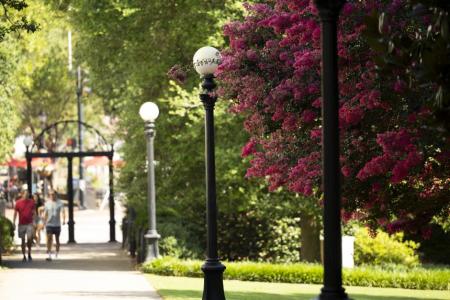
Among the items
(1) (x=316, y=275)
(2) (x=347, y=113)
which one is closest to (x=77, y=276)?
(1) (x=316, y=275)

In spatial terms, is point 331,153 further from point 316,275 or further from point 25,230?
point 25,230

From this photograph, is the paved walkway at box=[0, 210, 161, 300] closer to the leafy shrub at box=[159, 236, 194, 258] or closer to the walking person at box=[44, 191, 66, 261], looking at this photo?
the walking person at box=[44, 191, 66, 261]

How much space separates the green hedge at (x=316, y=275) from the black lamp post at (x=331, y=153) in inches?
555

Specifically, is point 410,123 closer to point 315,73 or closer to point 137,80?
point 315,73

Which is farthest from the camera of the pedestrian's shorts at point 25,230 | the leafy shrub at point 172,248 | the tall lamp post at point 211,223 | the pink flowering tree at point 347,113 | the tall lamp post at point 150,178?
the pedestrian's shorts at point 25,230

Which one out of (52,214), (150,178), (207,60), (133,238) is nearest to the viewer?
(207,60)

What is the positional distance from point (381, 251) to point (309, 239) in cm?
193

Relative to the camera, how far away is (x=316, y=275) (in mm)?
23109

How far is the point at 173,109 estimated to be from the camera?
29688 millimetres

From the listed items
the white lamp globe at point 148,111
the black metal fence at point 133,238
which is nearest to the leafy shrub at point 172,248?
the black metal fence at point 133,238

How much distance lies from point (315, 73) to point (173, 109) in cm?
1553

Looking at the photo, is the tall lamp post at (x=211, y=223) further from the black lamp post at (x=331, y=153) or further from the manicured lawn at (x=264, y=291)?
the black lamp post at (x=331, y=153)

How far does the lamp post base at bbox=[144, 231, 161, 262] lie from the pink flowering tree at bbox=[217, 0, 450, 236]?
31.3 ft

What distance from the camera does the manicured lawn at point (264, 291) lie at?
744 inches
